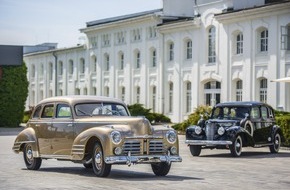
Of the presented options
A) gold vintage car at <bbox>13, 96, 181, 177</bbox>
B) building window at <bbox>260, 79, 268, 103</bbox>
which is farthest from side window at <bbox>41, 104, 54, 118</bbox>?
building window at <bbox>260, 79, 268, 103</bbox>

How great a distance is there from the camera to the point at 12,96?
54.1 m

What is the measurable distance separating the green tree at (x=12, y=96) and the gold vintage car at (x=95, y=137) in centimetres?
3532

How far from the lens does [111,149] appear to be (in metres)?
15.8

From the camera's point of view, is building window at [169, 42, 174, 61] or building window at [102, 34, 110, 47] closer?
building window at [169, 42, 174, 61]

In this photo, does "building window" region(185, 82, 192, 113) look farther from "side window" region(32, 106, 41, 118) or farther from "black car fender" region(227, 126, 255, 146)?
"side window" region(32, 106, 41, 118)

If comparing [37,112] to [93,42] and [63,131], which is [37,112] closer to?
[63,131]

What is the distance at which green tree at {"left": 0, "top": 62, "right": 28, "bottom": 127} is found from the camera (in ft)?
177

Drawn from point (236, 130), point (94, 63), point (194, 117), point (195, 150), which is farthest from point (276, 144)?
point (94, 63)

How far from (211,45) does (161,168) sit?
33.9 meters

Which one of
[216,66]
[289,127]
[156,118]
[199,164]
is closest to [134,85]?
[156,118]

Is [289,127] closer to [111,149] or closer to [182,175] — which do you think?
[182,175]

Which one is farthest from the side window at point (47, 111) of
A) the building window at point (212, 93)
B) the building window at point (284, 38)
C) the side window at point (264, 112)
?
the building window at point (212, 93)

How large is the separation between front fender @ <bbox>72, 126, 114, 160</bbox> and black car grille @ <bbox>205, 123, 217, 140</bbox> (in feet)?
29.2

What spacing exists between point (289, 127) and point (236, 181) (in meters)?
13.6
